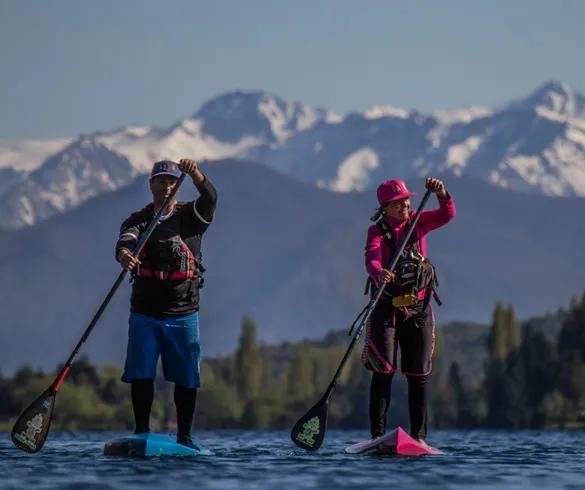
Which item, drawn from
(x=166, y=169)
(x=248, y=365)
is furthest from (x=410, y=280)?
(x=248, y=365)

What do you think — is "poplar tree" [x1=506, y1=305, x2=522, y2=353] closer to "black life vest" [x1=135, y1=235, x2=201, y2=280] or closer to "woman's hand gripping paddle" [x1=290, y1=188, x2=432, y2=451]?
"woman's hand gripping paddle" [x1=290, y1=188, x2=432, y2=451]

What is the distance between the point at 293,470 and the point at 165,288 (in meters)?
3.18

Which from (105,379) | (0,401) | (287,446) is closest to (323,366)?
(105,379)

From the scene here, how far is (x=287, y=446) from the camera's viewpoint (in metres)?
21.8

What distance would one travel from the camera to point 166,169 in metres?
18.6

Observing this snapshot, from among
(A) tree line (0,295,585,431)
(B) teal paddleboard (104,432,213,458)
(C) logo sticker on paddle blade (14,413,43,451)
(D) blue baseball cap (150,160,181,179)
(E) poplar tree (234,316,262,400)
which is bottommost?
(B) teal paddleboard (104,432,213,458)

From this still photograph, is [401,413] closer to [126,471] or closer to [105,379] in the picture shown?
[105,379]

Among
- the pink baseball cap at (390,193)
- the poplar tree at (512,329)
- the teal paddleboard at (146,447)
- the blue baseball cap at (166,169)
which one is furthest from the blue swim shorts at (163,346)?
the poplar tree at (512,329)

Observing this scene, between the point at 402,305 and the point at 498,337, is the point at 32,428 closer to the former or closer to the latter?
the point at 402,305

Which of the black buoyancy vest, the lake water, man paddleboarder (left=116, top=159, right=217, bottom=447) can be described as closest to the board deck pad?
the lake water

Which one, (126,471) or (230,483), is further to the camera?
(126,471)

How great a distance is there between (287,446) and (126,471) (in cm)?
632

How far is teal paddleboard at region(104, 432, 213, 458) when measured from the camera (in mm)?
17797

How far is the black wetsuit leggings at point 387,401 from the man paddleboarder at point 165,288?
6.54ft
